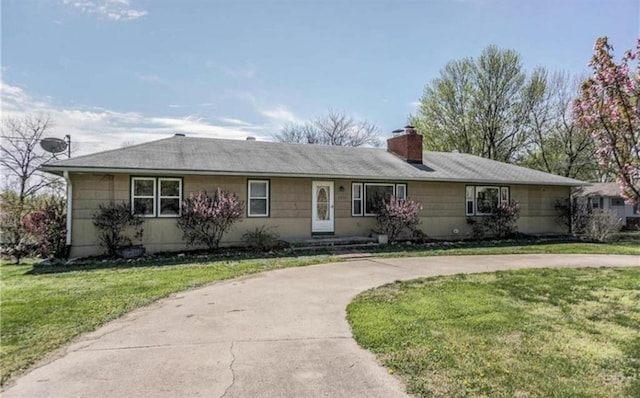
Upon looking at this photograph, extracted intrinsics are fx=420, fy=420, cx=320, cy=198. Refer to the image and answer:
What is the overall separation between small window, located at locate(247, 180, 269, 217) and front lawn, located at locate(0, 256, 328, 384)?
303 cm

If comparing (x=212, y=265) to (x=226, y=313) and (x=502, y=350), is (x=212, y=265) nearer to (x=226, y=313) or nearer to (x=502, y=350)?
(x=226, y=313)

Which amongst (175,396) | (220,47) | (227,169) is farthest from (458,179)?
(175,396)

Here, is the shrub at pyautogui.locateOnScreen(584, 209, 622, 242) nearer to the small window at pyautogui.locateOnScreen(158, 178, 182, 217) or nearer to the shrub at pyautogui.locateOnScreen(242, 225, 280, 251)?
the shrub at pyautogui.locateOnScreen(242, 225, 280, 251)

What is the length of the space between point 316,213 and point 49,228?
8067mm

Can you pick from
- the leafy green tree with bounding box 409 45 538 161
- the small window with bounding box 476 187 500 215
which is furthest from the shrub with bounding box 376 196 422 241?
the leafy green tree with bounding box 409 45 538 161

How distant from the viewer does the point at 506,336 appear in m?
4.86

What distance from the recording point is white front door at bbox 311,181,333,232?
14750 mm

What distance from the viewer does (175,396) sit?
3402 millimetres

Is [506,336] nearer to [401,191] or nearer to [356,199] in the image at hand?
[356,199]

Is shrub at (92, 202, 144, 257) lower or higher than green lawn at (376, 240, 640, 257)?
higher

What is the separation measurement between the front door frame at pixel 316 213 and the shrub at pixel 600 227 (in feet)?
37.3

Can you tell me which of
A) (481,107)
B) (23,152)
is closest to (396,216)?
(481,107)

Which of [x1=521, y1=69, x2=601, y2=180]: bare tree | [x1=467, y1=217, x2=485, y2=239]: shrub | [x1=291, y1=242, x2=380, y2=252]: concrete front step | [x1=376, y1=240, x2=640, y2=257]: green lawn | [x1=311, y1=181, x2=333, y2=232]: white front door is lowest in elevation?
[x1=376, y1=240, x2=640, y2=257]: green lawn

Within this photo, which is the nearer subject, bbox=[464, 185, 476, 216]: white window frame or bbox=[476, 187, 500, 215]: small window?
bbox=[464, 185, 476, 216]: white window frame
